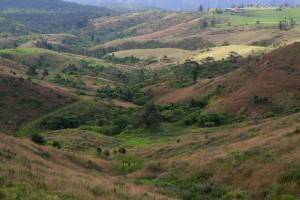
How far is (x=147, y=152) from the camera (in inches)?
1289

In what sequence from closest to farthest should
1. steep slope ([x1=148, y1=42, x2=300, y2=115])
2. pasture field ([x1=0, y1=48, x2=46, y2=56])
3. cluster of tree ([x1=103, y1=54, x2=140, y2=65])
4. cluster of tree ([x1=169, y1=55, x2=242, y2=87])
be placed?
steep slope ([x1=148, y1=42, x2=300, y2=115])
cluster of tree ([x1=169, y1=55, x2=242, y2=87])
pasture field ([x1=0, y1=48, x2=46, y2=56])
cluster of tree ([x1=103, y1=54, x2=140, y2=65])

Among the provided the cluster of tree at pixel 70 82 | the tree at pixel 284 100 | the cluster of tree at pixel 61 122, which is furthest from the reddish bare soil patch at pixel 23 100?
the tree at pixel 284 100

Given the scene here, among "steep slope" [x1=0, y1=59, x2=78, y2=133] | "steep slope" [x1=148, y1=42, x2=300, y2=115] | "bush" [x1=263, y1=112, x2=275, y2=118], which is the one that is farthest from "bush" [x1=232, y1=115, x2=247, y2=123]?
"steep slope" [x1=0, y1=59, x2=78, y2=133]

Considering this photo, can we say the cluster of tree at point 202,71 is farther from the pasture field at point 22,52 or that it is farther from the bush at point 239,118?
the pasture field at point 22,52

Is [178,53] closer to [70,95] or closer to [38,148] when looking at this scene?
[70,95]

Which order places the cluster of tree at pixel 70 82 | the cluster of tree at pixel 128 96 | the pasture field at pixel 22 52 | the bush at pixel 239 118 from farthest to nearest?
the pasture field at pixel 22 52 < the cluster of tree at pixel 70 82 < the cluster of tree at pixel 128 96 < the bush at pixel 239 118

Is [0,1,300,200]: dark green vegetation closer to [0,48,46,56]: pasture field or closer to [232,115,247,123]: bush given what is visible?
[232,115,247,123]: bush

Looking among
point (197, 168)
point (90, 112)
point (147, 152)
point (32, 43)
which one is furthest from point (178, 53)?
point (197, 168)

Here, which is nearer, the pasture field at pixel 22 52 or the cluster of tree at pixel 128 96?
the cluster of tree at pixel 128 96

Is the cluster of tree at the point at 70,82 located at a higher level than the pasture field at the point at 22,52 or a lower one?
lower

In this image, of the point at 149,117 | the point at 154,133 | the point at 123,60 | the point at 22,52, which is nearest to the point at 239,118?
the point at 154,133

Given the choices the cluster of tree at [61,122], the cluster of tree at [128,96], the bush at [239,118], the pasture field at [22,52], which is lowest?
the cluster of tree at [128,96]

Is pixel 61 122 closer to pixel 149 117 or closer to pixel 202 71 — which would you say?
pixel 149 117

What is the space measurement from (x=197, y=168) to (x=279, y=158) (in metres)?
5.81
